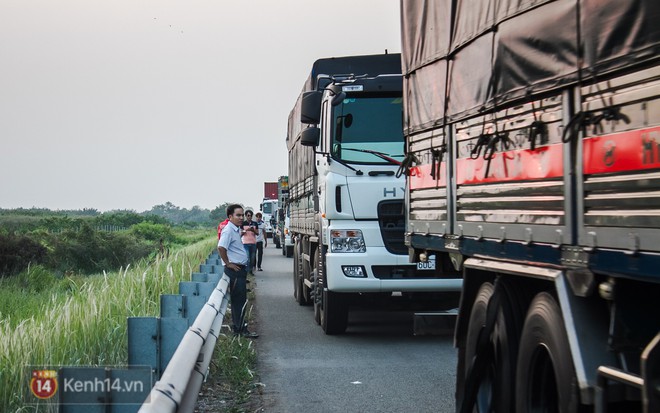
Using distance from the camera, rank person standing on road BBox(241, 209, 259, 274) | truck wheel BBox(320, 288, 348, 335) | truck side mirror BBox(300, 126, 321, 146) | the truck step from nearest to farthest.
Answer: the truck step → truck wheel BBox(320, 288, 348, 335) → truck side mirror BBox(300, 126, 321, 146) → person standing on road BBox(241, 209, 259, 274)

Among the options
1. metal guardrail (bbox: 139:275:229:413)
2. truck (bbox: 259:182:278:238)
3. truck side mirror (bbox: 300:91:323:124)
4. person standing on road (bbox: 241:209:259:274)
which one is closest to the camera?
metal guardrail (bbox: 139:275:229:413)

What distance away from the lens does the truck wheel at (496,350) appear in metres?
6.42

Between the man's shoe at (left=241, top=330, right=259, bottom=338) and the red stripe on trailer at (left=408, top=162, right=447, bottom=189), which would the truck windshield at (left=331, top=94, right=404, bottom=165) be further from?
the red stripe on trailer at (left=408, top=162, right=447, bottom=189)

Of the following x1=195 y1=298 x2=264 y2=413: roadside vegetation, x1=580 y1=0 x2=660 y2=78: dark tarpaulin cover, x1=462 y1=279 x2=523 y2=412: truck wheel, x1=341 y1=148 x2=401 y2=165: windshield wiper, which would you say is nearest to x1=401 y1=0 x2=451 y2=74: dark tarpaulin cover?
x1=462 y1=279 x2=523 y2=412: truck wheel

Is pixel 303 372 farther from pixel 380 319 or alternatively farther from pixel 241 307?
pixel 380 319

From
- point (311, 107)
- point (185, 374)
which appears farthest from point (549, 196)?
point (311, 107)

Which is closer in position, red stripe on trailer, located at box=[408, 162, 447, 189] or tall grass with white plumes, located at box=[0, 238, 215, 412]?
tall grass with white plumes, located at box=[0, 238, 215, 412]

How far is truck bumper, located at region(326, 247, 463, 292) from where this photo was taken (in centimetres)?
1439

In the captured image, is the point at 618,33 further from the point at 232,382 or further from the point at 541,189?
the point at 232,382

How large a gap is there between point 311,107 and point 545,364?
891 cm

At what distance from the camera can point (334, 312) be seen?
1512cm

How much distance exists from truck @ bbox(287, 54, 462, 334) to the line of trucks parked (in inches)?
207

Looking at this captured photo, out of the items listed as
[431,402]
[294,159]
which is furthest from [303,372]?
[294,159]

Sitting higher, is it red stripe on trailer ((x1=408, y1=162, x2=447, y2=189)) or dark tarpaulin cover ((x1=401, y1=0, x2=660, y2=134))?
dark tarpaulin cover ((x1=401, y1=0, x2=660, y2=134))
